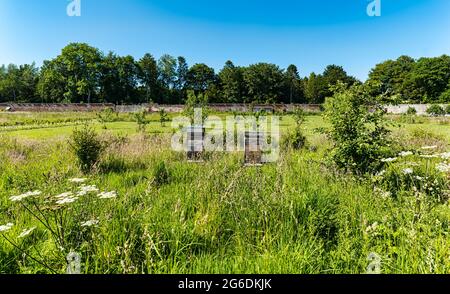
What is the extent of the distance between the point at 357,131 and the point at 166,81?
58043 mm

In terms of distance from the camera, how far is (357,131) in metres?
5.75

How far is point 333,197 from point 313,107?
56331 millimetres

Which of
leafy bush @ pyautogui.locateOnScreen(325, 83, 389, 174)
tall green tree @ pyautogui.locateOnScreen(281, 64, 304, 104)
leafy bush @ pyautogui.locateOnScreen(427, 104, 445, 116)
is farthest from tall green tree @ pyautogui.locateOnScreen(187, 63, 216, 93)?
leafy bush @ pyautogui.locateOnScreen(325, 83, 389, 174)

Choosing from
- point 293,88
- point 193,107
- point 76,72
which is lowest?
point 193,107

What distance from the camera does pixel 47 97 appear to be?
61.3 meters

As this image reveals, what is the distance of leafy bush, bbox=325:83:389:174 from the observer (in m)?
5.57

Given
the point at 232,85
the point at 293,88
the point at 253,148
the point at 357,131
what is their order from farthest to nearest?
the point at 293,88 < the point at 232,85 < the point at 253,148 < the point at 357,131

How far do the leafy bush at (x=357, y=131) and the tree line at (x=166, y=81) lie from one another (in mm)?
37917

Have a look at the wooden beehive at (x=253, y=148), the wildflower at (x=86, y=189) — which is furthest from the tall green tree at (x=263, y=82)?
the wildflower at (x=86, y=189)

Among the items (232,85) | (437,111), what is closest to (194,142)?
(437,111)

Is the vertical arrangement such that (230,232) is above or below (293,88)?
below

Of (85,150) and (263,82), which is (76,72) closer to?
(263,82)

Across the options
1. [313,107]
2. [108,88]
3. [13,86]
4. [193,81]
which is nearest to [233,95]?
[193,81]

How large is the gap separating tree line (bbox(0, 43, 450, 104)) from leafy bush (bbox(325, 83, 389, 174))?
37917 mm
